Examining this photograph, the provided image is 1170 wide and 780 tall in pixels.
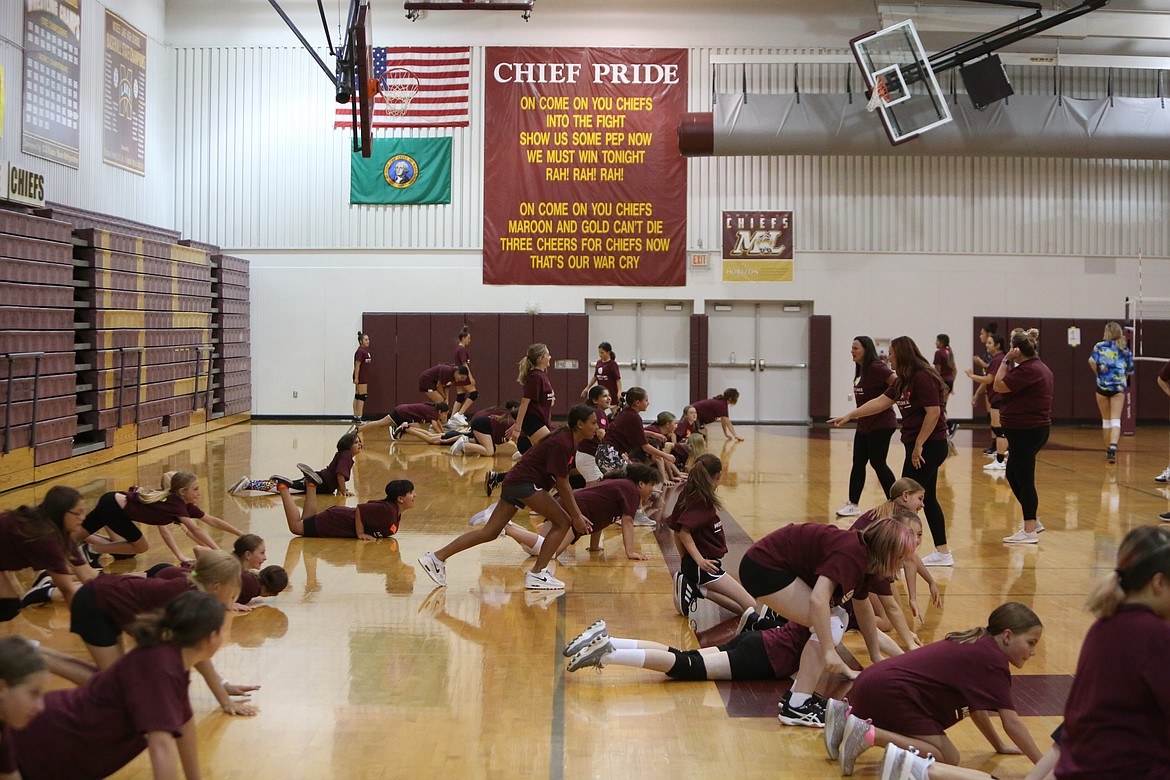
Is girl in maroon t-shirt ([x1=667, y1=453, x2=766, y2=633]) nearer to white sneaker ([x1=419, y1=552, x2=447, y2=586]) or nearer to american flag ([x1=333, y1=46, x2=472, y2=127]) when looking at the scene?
white sneaker ([x1=419, y1=552, x2=447, y2=586])

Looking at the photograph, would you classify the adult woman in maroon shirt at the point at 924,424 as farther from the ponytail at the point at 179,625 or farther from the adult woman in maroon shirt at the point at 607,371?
the adult woman in maroon shirt at the point at 607,371

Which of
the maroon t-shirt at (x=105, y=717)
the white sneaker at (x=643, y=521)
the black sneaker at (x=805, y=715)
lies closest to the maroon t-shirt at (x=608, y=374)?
the white sneaker at (x=643, y=521)

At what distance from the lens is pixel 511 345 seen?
22.0 meters

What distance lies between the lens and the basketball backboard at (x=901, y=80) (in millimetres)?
18422

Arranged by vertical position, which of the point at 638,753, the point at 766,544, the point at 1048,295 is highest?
the point at 1048,295

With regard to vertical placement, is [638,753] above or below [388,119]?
below

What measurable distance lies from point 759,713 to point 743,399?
1786cm

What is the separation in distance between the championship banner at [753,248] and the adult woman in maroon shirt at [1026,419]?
13.0 metres

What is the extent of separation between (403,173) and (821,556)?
1825cm

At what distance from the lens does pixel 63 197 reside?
17.2 meters

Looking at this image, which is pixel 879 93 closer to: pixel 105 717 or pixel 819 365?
pixel 819 365

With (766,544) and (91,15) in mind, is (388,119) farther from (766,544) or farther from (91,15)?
(766,544)

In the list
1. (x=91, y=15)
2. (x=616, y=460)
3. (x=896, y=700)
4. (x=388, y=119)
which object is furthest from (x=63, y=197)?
(x=896, y=700)

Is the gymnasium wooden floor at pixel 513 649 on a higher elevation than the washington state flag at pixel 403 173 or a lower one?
lower
